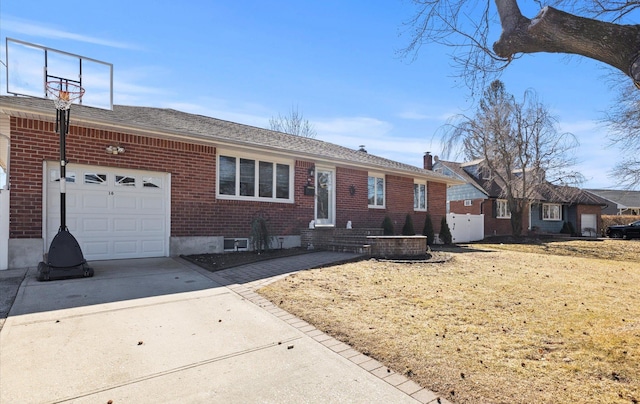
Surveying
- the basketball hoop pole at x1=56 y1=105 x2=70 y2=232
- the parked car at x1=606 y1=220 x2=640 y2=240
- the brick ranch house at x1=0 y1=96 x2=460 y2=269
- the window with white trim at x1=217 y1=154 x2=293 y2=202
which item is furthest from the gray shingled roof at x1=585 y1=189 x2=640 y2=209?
the basketball hoop pole at x1=56 y1=105 x2=70 y2=232

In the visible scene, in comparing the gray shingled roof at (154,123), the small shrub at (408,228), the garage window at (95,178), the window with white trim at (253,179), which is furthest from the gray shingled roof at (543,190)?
the garage window at (95,178)

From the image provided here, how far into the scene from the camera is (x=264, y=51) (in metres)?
10.6

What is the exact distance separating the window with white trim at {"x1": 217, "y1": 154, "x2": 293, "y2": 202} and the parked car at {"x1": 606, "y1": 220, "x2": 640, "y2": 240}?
2625 centimetres

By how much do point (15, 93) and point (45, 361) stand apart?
6.53 metres

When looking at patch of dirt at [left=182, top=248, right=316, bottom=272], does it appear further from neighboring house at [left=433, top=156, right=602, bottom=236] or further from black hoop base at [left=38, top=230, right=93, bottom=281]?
neighboring house at [left=433, top=156, right=602, bottom=236]

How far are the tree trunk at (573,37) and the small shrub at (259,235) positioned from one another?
7.56 m

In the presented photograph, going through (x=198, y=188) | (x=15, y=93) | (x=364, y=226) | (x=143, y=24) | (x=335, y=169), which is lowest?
(x=364, y=226)

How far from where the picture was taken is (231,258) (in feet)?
28.6

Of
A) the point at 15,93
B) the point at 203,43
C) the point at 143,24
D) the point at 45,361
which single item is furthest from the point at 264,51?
the point at 45,361

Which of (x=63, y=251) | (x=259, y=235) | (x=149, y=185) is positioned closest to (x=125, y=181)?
(x=149, y=185)

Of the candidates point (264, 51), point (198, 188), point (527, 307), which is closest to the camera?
point (527, 307)

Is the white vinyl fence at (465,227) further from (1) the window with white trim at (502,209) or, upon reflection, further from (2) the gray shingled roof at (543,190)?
(1) the window with white trim at (502,209)

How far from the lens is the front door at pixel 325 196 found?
12.4 meters

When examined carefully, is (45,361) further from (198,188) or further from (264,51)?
(264,51)
